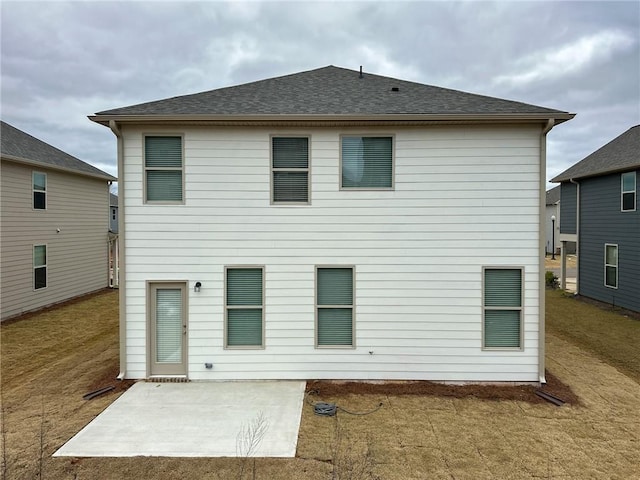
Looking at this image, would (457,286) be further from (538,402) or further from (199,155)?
(199,155)

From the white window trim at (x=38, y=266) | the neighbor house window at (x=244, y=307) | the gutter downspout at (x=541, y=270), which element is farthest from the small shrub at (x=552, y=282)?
the white window trim at (x=38, y=266)

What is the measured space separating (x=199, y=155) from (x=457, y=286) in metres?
5.53

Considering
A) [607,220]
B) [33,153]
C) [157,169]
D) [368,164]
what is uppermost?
[33,153]

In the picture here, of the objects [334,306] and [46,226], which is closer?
[334,306]

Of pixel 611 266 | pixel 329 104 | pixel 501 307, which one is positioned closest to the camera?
pixel 501 307

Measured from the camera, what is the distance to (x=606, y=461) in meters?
3.93

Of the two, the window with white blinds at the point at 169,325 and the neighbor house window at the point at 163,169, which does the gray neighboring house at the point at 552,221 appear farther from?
the window with white blinds at the point at 169,325

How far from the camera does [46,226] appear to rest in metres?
12.0

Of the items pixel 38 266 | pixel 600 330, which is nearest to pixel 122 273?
pixel 38 266

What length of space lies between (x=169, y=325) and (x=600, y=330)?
11.7 meters

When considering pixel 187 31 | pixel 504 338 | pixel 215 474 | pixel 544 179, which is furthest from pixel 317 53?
pixel 215 474

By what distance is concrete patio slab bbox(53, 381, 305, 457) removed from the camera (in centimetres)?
→ 414

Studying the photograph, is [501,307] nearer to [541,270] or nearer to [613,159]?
[541,270]

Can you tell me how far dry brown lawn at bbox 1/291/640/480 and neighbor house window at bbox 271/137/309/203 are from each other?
3659mm
